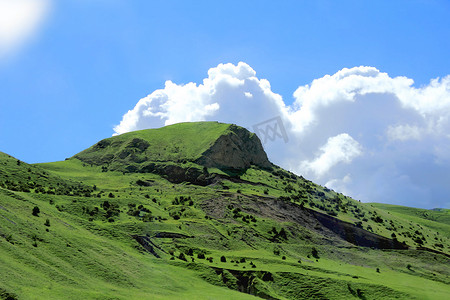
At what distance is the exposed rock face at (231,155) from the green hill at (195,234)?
0.62m

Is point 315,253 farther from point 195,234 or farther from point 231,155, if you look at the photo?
point 231,155

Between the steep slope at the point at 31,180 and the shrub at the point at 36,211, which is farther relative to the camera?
the steep slope at the point at 31,180

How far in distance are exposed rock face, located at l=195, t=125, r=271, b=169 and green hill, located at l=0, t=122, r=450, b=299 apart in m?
0.62

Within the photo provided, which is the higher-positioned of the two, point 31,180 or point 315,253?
point 31,180

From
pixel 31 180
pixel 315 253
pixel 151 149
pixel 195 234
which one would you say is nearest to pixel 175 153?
pixel 151 149

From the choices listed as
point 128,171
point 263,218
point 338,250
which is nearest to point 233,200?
point 263,218

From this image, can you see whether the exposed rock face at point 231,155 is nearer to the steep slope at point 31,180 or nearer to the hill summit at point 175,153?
the hill summit at point 175,153

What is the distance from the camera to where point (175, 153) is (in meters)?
181

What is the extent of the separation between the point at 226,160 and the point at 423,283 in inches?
3955

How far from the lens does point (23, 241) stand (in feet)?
150

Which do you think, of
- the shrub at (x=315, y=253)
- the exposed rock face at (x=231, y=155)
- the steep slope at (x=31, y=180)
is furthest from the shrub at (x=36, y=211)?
the exposed rock face at (x=231, y=155)

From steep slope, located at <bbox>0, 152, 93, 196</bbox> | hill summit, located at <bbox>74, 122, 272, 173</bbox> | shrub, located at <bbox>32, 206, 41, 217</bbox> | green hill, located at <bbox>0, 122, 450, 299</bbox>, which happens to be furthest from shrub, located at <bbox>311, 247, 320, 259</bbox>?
shrub, located at <bbox>32, 206, 41, 217</bbox>

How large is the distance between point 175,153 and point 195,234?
3659 inches

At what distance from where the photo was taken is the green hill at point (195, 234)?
162 ft
